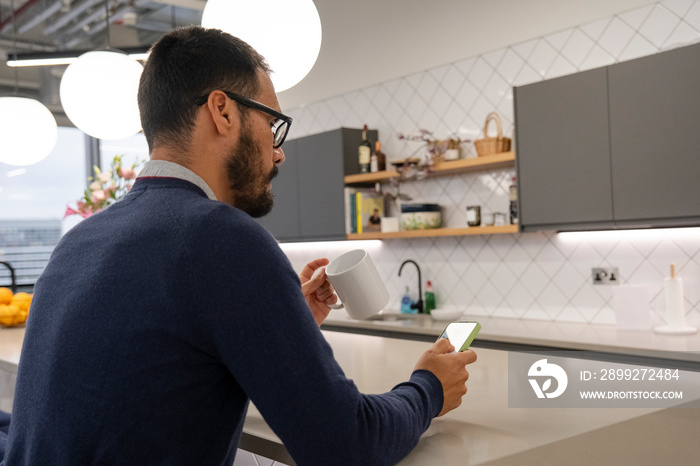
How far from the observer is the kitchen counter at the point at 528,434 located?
3.05 ft

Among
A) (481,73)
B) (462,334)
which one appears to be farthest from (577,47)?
(462,334)

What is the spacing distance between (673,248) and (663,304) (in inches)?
11.9

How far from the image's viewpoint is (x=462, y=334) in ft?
3.76

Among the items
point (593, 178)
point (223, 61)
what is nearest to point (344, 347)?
point (223, 61)

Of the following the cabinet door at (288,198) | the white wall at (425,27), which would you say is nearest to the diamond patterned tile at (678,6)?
the white wall at (425,27)

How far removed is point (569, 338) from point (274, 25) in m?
2.35

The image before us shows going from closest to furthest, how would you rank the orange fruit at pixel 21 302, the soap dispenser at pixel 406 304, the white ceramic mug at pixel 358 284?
the white ceramic mug at pixel 358 284 < the orange fruit at pixel 21 302 < the soap dispenser at pixel 406 304

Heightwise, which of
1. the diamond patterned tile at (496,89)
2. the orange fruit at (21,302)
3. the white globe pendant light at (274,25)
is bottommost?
the orange fruit at (21,302)

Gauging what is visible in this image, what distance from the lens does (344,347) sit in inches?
76.7

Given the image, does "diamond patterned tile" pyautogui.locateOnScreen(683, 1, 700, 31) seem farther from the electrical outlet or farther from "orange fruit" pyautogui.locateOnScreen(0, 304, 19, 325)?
"orange fruit" pyautogui.locateOnScreen(0, 304, 19, 325)

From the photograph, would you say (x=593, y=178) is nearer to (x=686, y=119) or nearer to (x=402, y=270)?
(x=686, y=119)

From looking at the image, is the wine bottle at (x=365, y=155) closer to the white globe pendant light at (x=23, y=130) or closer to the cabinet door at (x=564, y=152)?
the cabinet door at (x=564, y=152)

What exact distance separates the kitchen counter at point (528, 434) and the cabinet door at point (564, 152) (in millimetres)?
2201

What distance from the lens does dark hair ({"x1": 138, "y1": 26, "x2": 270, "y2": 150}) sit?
1006mm
